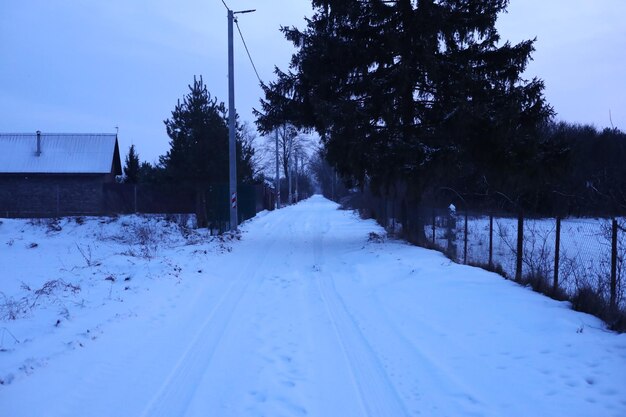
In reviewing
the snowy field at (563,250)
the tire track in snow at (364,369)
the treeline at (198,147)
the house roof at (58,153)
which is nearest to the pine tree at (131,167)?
the house roof at (58,153)

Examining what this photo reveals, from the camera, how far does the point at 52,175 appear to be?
3709cm

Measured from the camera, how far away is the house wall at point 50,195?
35469 millimetres

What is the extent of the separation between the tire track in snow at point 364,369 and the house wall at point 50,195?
31.5 meters

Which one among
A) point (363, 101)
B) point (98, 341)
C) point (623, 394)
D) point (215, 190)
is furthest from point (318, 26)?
point (623, 394)

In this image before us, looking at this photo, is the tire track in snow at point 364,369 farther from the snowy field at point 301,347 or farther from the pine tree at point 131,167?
the pine tree at point 131,167

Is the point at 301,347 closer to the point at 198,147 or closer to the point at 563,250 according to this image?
the point at 563,250

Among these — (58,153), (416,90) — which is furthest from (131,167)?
(416,90)

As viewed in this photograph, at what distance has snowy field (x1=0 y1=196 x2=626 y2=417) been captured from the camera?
4.43 meters

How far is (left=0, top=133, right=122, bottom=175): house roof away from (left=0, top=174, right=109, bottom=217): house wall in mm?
548

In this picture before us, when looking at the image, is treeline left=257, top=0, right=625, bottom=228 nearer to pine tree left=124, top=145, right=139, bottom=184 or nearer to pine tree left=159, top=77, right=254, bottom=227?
pine tree left=159, top=77, right=254, bottom=227

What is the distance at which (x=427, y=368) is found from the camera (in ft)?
17.3

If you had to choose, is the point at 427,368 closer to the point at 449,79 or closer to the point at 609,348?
the point at 609,348

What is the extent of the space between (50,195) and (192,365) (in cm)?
3584

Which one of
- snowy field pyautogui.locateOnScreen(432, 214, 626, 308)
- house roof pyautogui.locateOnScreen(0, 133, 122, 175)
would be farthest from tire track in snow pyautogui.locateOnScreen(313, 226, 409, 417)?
house roof pyautogui.locateOnScreen(0, 133, 122, 175)
